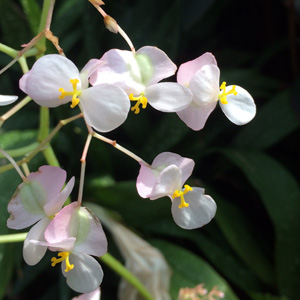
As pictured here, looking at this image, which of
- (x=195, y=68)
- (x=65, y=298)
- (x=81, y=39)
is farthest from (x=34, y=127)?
(x=195, y=68)

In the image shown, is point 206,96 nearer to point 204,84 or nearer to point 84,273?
point 204,84

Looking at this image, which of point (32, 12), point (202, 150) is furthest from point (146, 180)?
point (202, 150)

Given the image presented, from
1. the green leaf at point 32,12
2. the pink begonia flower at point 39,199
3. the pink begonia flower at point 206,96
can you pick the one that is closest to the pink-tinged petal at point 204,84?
the pink begonia flower at point 206,96

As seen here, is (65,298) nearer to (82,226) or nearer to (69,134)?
(69,134)

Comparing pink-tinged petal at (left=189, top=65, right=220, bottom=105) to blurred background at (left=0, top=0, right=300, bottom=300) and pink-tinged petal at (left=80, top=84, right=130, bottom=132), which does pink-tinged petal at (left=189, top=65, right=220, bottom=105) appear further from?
blurred background at (left=0, top=0, right=300, bottom=300)

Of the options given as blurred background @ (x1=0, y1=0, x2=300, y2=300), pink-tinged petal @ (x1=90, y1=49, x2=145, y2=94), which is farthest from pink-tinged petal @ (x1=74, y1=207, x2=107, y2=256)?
blurred background @ (x1=0, y1=0, x2=300, y2=300)

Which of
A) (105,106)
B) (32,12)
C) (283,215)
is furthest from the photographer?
(283,215)

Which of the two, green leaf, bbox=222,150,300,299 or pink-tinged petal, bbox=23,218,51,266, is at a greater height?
pink-tinged petal, bbox=23,218,51,266
